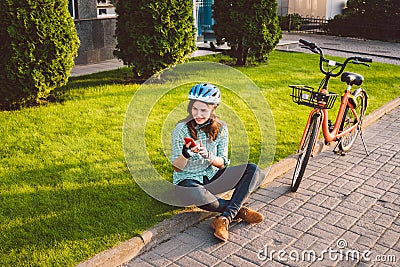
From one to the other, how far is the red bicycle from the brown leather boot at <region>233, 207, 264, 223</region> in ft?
2.94

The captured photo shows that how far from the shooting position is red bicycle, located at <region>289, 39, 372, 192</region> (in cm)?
532

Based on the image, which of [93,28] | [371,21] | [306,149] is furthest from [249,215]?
[371,21]

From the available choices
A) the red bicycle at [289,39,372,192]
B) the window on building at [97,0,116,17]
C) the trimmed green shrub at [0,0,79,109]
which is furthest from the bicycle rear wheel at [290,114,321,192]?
the window on building at [97,0,116,17]

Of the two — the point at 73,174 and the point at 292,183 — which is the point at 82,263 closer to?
the point at 73,174

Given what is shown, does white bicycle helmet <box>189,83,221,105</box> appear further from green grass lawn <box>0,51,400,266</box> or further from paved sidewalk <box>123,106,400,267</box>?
paved sidewalk <box>123,106,400,267</box>

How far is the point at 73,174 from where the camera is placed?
5.30m

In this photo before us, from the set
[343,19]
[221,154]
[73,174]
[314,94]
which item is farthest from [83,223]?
[343,19]

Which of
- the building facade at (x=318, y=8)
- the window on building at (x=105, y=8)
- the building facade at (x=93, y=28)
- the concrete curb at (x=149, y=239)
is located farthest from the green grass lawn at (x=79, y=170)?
the building facade at (x=318, y=8)

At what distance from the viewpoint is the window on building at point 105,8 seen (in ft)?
40.6

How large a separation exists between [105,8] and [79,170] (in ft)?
26.5

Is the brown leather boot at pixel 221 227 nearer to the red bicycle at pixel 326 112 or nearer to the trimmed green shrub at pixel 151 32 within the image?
the red bicycle at pixel 326 112

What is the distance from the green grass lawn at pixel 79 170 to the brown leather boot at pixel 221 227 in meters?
0.51

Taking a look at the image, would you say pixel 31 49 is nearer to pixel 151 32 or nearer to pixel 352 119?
pixel 151 32

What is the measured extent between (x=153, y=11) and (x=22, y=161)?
14.7 feet
